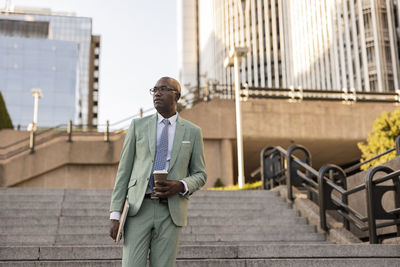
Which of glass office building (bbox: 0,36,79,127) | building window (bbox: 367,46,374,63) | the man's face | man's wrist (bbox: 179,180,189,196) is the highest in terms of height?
glass office building (bbox: 0,36,79,127)

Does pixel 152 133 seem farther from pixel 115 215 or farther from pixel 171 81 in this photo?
pixel 115 215

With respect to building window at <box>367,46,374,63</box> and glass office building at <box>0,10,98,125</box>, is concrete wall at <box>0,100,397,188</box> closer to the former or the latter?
building window at <box>367,46,374,63</box>

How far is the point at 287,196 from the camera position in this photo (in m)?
10.7

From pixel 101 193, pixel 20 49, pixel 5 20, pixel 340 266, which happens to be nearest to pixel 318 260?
pixel 340 266

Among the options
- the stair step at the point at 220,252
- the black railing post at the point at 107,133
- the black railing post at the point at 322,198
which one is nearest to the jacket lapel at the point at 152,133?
the stair step at the point at 220,252

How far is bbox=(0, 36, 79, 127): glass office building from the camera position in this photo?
95562 millimetres

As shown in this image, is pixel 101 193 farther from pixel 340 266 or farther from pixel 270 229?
pixel 340 266

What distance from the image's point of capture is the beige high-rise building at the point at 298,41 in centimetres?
5272

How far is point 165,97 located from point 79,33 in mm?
120116

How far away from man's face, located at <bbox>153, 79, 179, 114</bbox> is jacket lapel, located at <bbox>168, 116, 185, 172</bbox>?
118 mm

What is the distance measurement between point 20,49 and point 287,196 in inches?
3728

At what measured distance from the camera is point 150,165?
3504 millimetres

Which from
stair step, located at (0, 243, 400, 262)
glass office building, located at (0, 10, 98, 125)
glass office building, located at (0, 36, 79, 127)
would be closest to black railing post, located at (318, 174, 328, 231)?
stair step, located at (0, 243, 400, 262)

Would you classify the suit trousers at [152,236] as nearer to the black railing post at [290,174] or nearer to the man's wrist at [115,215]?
the man's wrist at [115,215]
